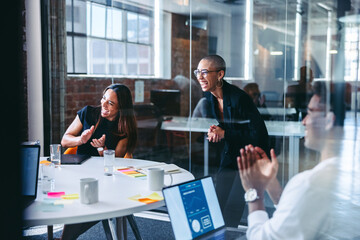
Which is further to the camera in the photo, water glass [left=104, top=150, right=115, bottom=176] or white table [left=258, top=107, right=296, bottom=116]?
white table [left=258, top=107, right=296, bottom=116]

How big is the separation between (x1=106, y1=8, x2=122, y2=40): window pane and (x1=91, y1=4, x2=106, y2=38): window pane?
0.07 metres

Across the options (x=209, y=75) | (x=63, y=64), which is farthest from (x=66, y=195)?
(x=63, y=64)

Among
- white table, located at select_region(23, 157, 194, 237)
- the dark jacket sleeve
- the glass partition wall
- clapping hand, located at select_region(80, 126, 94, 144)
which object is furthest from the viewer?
clapping hand, located at select_region(80, 126, 94, 144)

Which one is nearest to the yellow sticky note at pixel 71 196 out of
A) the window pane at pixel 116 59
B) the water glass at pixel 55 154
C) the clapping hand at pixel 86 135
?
the water glass at pixel 55 154

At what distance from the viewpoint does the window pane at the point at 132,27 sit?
13.0ft

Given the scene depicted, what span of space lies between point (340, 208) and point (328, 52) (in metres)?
1.22

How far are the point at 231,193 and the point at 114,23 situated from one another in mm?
2060

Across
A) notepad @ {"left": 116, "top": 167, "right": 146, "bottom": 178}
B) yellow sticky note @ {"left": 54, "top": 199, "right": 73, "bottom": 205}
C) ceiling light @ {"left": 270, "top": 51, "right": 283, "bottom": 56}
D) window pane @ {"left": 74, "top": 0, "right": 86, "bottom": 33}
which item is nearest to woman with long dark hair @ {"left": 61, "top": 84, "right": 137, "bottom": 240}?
window pane @ {"left": 74, "top": 0, "right": 86, "bottom": 33}

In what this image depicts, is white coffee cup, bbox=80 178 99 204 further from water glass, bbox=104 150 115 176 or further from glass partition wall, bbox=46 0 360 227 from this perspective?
glass partition wall, bbox=46 0 360 227

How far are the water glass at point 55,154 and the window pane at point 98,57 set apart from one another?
1595 millimetres

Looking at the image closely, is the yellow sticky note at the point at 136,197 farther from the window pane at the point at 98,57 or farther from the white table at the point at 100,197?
the window pane at the point at 98,57

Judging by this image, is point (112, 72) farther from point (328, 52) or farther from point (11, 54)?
point (11, 54)

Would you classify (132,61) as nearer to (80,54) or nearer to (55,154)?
(80,54)

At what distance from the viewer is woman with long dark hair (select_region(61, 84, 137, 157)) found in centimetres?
381
